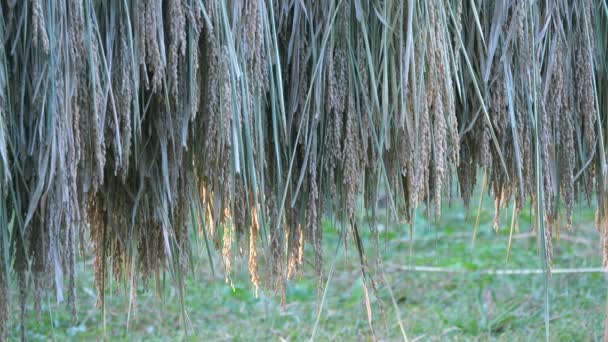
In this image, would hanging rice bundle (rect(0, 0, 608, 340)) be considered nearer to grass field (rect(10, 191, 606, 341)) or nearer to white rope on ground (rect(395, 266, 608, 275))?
grass field (rect(10, 191, 606, 341))

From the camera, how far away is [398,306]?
4203mm

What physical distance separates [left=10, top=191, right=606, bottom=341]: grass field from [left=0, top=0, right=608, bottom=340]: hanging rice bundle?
Answer: 1651mm

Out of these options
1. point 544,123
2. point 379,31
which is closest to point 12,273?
point 379,31

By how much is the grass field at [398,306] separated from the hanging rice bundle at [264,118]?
65.0 inches

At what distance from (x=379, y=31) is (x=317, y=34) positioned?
12 centimetres

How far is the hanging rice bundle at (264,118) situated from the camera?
1.44 m

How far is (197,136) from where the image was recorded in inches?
63.9

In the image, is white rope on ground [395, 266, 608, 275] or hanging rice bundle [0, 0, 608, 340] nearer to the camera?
hanging rice bundle [0, 0, 608, 340]

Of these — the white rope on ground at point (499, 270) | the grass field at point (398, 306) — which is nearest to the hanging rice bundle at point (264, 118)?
the grass field at point (398, 306)

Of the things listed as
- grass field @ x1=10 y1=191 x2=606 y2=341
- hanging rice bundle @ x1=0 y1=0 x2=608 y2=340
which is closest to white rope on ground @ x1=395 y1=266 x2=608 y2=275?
grass field @ x1=10 y1=191 x2=606 y2=341

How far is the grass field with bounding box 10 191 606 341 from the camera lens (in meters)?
3.85

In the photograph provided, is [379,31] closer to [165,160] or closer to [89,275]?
[165,160]

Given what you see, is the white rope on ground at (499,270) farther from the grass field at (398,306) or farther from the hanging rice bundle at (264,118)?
the hanging rice bundle at (264,118)

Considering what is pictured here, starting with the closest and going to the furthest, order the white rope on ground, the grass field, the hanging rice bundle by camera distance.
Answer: the hanging rice bundle < the grass field < the white rope on ground
